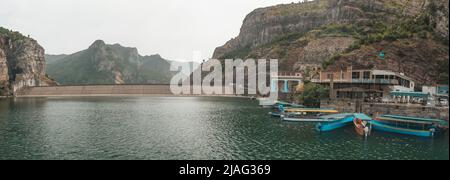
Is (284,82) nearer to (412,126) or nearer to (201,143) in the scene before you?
(412,126)

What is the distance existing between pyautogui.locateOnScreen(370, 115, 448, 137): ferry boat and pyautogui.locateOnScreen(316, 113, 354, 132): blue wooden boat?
579cm

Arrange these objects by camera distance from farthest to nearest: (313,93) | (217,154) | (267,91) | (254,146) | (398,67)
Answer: (267,91) → (398,67) → (313,93) → (254,146) → (217,154)

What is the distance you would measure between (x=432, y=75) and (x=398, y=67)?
1201 cm

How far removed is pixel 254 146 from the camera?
164 feet

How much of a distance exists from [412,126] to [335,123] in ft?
52.2

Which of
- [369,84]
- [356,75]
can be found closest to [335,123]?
[369,84]

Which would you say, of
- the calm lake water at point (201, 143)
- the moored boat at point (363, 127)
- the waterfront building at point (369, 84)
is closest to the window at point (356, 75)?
the waterfront building at point (369, 84)

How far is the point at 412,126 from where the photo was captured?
63469 millimetres

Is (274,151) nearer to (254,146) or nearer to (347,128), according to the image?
(254,146)

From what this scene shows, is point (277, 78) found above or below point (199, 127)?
above
